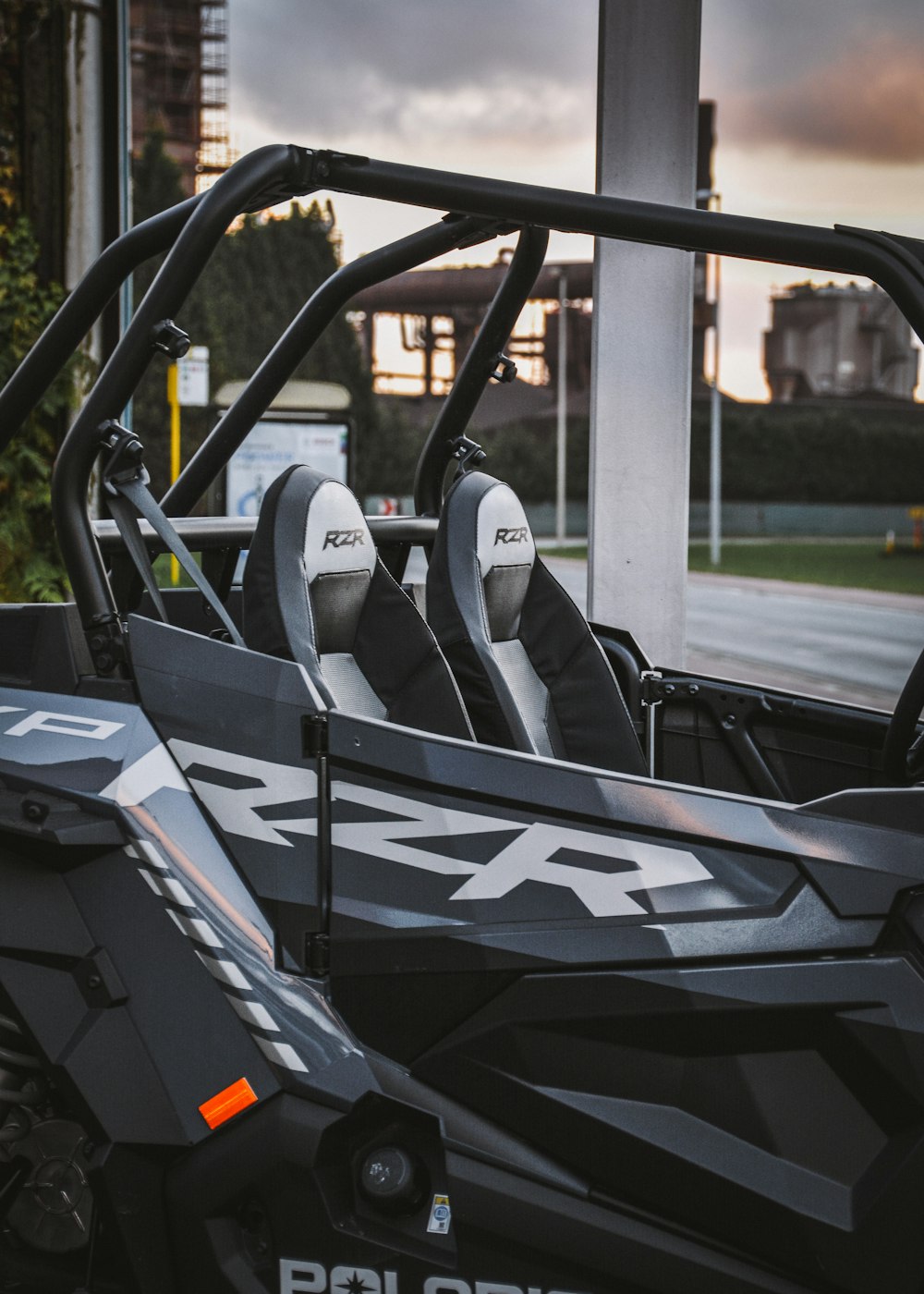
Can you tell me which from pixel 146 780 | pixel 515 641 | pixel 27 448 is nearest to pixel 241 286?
pixel 27 448

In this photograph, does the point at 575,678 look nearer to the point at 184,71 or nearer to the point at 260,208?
the point at 260,208

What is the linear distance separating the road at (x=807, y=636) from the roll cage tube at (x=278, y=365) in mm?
4129

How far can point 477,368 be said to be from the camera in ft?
9.18

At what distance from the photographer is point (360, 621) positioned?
87.4 inches

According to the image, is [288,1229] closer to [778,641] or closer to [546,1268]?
[546,1268]

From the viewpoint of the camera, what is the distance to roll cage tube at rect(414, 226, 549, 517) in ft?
8.34

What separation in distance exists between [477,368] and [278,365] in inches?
16.4

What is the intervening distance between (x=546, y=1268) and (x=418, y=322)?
17501 mm

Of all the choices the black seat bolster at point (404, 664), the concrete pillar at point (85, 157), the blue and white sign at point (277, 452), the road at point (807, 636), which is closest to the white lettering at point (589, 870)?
the black seat bolster at point (404, 664)

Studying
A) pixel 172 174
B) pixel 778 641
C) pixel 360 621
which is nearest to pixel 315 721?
pixel 360 621

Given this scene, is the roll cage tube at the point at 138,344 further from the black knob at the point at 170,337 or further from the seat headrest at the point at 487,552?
the seat headrest at the point at 487,552

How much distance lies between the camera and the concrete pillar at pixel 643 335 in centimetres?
370

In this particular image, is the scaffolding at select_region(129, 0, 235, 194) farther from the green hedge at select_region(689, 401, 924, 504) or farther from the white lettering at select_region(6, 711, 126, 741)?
the white lettering at select_region(6, 711, 126, 741)

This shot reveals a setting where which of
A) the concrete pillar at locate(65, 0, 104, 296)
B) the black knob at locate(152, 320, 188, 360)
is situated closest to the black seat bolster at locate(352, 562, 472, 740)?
the black knob at locate(152, 320, 188, 360)
